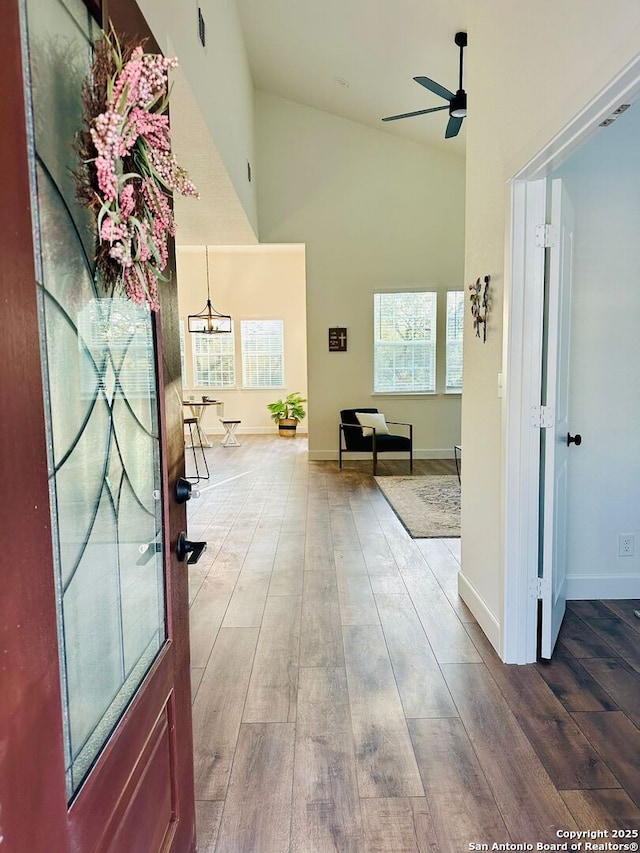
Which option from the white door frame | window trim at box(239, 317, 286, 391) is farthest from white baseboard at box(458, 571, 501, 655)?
window trim at box(239, 317, 286, 391)

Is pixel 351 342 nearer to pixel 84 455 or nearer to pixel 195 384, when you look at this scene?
pixel 195 384

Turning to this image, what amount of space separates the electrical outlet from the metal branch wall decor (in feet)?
4.76

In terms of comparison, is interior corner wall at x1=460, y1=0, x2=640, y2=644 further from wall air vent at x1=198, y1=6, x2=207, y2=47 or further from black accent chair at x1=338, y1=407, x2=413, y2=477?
black accent chair at x1=338, y1=407, x2=413, y2=477

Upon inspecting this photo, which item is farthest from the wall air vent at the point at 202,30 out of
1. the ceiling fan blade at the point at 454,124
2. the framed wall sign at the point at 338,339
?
the framed wall sign at the point at 338,339

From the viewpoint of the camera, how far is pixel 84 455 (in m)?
0.88

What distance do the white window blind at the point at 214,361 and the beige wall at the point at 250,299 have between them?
0.34 feet

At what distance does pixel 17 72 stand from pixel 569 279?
8.07 ft

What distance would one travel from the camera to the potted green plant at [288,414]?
10320 mm

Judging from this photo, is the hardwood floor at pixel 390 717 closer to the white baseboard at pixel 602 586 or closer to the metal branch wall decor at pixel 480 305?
the white baseboard at pixel 602 586

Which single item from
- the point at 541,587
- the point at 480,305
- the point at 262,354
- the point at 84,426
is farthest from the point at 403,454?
the point at 84,426

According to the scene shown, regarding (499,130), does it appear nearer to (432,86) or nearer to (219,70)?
(432,86)

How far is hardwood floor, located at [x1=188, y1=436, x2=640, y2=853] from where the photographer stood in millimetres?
1568

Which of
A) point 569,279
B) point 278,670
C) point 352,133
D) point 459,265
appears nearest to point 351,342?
point 459,265

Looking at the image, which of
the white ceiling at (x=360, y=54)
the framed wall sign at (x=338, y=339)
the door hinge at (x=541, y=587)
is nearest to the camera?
the door hinge at (x=541, y=587)
